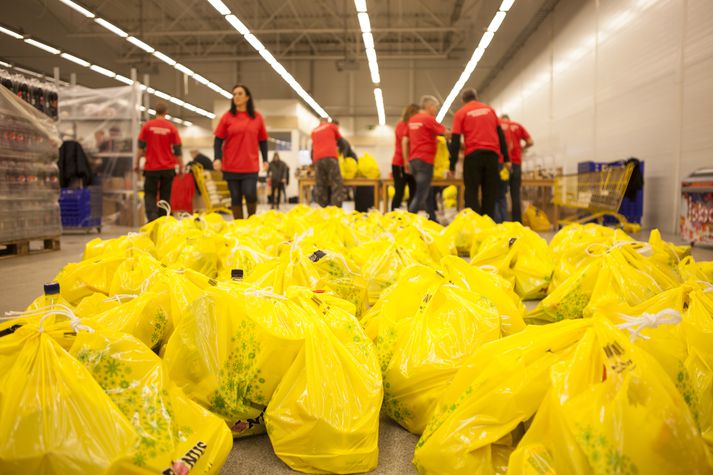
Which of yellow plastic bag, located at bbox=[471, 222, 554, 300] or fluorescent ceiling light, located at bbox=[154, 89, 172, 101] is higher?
fluorescent ceiling light, located at bbox=[154, 89, 172, 101]

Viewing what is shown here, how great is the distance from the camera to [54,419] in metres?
1.04

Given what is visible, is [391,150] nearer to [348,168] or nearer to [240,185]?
[348,168]

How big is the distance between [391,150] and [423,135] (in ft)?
63.2

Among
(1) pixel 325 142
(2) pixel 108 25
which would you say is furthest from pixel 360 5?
(2) pixel 108 25

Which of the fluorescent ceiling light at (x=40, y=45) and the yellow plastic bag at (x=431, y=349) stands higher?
the fluorescent ceiling light at (x=40, y=45)

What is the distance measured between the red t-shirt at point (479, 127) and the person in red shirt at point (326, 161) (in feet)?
7.70

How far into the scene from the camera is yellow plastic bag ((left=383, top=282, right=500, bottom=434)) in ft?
5.01

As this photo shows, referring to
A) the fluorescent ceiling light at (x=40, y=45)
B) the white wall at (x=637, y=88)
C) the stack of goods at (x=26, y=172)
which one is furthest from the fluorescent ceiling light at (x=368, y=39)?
the fluorescent ceiling light at (x=40, y=45)

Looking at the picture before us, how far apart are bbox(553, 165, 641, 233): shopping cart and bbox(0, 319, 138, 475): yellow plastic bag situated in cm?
743

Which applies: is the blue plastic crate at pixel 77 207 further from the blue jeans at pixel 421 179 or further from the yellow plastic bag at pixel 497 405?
the yellow plastic bag at pixel 497 405

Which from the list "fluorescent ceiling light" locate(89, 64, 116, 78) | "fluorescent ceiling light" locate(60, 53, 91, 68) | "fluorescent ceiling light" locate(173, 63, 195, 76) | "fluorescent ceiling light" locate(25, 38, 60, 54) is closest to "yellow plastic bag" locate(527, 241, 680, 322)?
"fluorescent ceiling light" locate(173, 63, 195, 76)

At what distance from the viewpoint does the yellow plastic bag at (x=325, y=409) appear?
133 cm

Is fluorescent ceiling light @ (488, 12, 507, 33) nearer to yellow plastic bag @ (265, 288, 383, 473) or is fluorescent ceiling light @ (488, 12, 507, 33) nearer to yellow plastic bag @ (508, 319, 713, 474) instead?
yellow plastic bag @ (265, 288, 383, 473)

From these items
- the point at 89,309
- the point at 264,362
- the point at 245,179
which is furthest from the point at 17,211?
the point at 264,362
